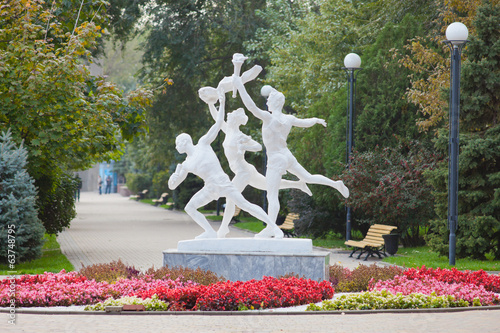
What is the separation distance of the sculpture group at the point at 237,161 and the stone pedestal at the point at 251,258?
1.12 feet

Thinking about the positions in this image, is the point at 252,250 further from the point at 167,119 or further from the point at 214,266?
the point at 167,119

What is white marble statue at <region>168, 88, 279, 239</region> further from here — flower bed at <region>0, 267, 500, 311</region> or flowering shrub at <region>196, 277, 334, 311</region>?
flowering shrub at <region>196, 277, 334, 311</region>

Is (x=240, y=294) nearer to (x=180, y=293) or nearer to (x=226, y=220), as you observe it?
(x=180, y=293)

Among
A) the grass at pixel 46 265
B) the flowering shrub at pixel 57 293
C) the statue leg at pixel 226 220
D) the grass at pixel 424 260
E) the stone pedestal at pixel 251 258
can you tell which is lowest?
the grass at pixel 46 265

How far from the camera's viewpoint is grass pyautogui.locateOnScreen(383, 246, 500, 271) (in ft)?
50.0

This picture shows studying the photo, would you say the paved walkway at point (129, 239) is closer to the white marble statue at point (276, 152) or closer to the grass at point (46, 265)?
the grass at point (46, 265)

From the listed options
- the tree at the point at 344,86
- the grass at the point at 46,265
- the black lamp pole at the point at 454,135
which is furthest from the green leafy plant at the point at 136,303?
the tree at the point at 344,86

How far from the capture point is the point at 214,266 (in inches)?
468

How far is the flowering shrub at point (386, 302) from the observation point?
960 centimetres

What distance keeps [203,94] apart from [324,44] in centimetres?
1595

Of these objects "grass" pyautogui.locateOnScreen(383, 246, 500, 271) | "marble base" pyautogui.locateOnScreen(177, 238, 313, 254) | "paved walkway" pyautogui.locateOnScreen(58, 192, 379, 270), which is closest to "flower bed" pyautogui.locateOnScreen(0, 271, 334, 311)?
"marble base" pyautogui.locateOnScreen(177, 238, 313, 254)

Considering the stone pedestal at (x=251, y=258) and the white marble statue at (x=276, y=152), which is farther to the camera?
the white marble statue at (x=276, y=152)

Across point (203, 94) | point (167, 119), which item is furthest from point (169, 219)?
point (203, 94)

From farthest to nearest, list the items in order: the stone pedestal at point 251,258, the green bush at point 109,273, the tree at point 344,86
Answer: the tree at point 344,86 → the stone pedestal at point 251,258 → the green bush at point 109,273
